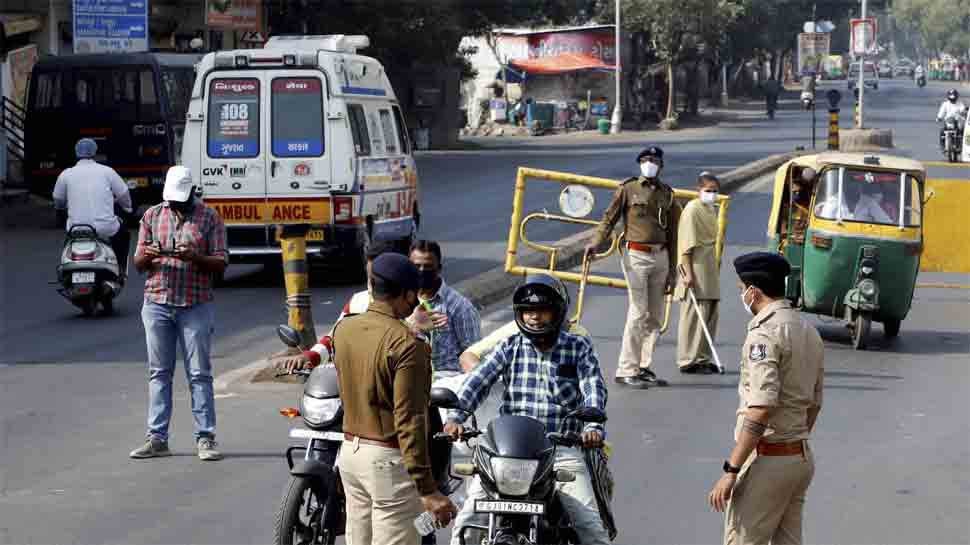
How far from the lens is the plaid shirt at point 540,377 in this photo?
21.4 feet

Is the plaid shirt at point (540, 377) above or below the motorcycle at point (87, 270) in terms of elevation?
above

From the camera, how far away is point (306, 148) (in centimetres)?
1848

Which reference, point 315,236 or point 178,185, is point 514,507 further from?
point 315,236

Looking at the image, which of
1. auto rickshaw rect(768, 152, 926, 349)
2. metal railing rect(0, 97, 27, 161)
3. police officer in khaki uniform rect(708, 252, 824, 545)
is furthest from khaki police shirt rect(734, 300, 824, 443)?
metal railing rect(0, 97, 27, 161)

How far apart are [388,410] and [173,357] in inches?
173

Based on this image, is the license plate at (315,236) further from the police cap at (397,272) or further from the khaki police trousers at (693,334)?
the police cap at (397,272)

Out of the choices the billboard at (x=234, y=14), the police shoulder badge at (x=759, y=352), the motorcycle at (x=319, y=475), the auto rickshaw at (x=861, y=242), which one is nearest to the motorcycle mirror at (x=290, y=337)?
the motorcycle at (x=319, y=475)

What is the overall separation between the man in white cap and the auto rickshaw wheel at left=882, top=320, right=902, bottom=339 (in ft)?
26.0

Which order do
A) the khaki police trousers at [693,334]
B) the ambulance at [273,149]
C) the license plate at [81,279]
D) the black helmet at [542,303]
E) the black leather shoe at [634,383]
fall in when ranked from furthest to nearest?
the ambulance at [273,149]
the license plate at [81,279]
the khaki police trousers at [693,334]
the black leather shoe at [634,383]
the black helmet at [542,303]

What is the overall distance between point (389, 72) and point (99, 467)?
43.9m

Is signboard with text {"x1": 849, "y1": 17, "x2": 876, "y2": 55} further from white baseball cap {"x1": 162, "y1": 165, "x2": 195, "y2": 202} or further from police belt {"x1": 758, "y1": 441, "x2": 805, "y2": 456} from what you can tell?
police belt {"x1": 758, "y1": 441, "x2": 805, "y2": 456}

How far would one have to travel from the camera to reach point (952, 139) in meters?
43.7

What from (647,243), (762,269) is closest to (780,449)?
(762,269)

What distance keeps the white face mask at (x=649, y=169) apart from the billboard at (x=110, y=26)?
73.4ft
